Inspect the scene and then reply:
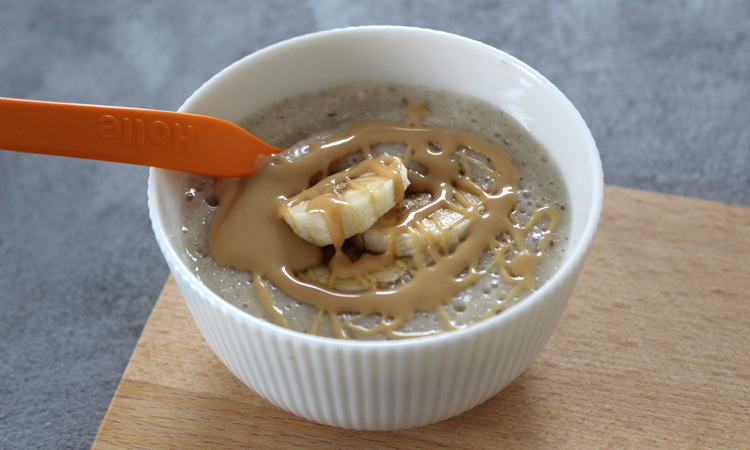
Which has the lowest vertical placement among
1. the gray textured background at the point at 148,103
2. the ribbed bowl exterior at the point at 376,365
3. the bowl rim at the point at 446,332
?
the gray textured background at the point at 148,103

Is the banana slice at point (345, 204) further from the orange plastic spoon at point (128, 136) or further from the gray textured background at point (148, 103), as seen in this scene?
the gray textured background at point (148, 103)

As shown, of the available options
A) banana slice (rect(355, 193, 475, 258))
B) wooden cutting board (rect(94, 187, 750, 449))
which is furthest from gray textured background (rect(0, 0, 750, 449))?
banana slice (rect(355, 193, 475, 258))

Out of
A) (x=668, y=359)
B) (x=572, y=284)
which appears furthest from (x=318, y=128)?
(x=668, y=359)

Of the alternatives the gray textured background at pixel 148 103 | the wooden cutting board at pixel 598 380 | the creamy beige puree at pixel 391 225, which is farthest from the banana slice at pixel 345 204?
the gray textured background at pixel 148 103

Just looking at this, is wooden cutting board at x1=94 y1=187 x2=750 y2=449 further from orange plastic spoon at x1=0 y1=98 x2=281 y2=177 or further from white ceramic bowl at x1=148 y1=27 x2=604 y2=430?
orange plastic spoon at x1=0 y1=98 x2=281 y2=177

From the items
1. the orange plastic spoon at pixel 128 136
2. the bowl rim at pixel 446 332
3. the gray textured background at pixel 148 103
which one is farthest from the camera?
the gray textured background at pixel 148 103

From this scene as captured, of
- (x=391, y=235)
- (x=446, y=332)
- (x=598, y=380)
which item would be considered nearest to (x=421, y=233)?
(x=391, y=235)

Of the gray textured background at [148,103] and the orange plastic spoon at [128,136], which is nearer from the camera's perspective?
the orange plastic spoon at [128,136]
